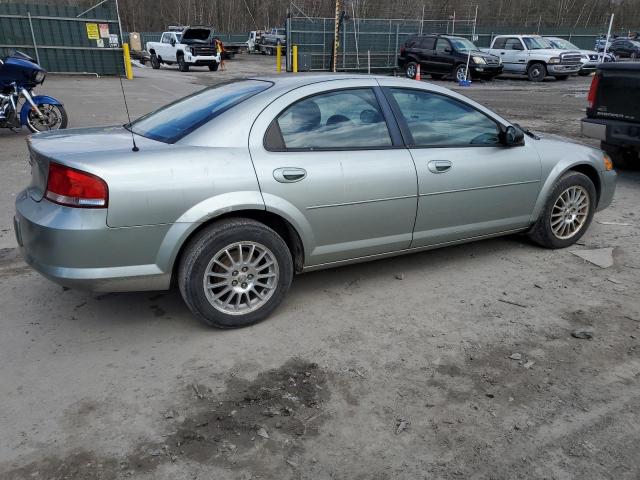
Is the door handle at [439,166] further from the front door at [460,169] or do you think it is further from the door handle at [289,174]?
the door handle at [289,174]

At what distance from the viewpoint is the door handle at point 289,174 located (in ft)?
11.6

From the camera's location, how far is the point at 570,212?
505cm

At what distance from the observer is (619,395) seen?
3023 mm

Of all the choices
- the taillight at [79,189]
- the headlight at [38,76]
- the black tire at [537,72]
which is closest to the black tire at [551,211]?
the taillight at [79,189]

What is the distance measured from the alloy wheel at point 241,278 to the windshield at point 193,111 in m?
0.85

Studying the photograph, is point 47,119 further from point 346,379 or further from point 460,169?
point 346,379

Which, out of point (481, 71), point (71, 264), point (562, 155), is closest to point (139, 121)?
point (71, 264)

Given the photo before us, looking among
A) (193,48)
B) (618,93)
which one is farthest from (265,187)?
(193,48)

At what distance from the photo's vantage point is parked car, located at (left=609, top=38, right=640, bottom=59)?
3502 centimetres

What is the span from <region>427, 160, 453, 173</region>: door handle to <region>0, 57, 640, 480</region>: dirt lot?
3.01ft

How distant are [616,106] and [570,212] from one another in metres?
3.12

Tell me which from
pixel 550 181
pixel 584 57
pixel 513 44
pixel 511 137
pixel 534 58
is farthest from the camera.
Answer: pixel 584 57

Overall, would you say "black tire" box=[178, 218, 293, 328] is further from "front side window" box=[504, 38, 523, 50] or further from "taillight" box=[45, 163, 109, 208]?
"front side window" box=[504, 38, 523, 50]

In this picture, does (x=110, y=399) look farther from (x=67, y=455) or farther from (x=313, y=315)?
(x=313, y=315)
